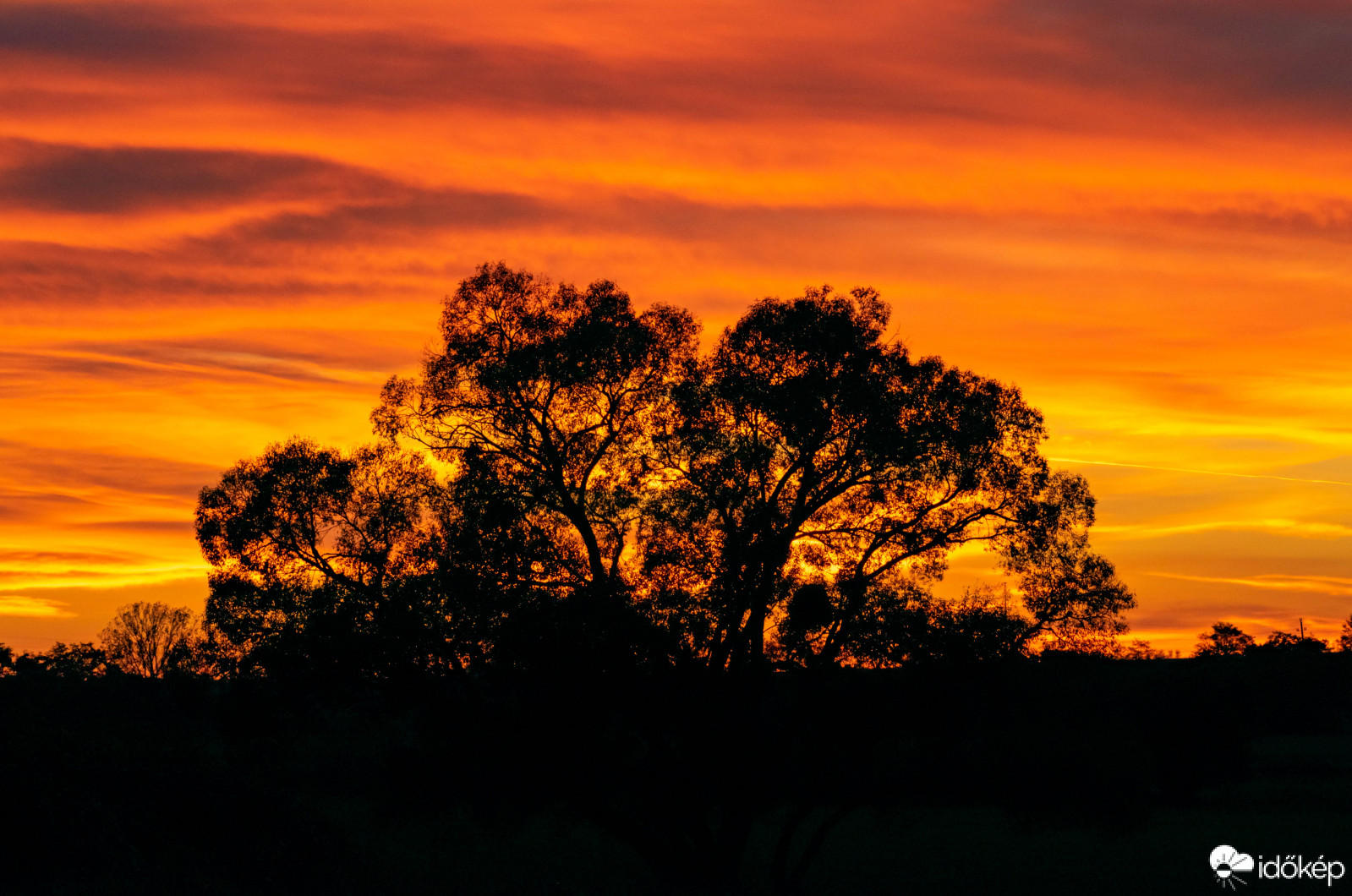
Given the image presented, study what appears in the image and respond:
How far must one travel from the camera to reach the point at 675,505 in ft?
111

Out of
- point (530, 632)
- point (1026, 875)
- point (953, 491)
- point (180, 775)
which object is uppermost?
point (953, 491)

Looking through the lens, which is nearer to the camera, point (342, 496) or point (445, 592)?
point (445, 592)

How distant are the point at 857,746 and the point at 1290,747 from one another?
10229cm

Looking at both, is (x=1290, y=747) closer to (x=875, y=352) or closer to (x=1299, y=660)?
(x=1299, y=660)

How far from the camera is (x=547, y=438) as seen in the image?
35.4 m

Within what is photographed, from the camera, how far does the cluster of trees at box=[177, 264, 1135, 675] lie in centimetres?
3297

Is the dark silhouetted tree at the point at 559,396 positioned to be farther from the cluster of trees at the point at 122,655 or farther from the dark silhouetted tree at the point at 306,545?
the cluster of trees at the point at 122,655

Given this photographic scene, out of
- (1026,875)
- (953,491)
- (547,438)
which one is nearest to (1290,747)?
(1026,875)

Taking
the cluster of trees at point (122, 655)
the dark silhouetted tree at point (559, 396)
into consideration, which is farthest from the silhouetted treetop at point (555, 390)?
the cluster of trees at point (122, 655)

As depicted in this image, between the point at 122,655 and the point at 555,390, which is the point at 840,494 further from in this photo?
the point at 122,655

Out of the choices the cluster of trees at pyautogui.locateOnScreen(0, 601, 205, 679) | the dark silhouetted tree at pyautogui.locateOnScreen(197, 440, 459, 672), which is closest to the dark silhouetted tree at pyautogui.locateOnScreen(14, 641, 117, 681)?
the cluster of trees at pyautogui.locateOnScreen(0, 601, 205, 679)

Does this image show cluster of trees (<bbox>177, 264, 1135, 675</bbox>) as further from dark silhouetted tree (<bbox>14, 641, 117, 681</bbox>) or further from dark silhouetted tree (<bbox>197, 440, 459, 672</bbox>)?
dark silhouetted tree (<bbox>14, 641, 117, 681</bbox>)

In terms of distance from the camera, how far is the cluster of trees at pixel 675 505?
33.0 meters

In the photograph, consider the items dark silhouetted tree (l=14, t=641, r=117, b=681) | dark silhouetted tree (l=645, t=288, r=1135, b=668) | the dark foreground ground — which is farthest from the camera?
dark silhouetted tree (l=14, t=641, r=117, b=681)
